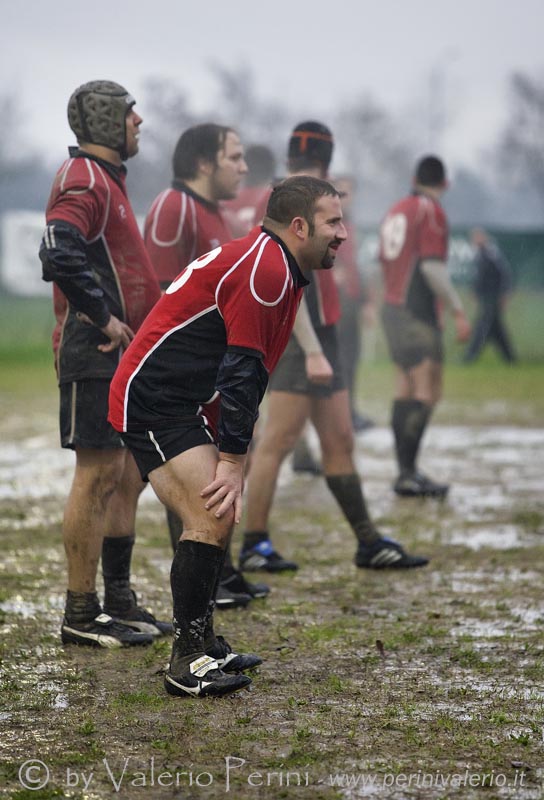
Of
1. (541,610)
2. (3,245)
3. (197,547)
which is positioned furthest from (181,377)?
(3,245)

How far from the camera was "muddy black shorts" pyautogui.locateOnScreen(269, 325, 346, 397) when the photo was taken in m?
6.62

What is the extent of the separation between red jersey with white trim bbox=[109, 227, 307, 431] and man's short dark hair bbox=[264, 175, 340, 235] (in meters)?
0.08

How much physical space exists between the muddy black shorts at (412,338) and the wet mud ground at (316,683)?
156 cm

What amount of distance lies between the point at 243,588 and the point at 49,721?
1.92 m

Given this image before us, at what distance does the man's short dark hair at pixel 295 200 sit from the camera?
4179mm

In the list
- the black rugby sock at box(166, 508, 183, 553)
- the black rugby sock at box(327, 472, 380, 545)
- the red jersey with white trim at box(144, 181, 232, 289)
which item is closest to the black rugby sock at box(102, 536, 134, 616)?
the black rugby sock at box(166, 508, 183, 553)

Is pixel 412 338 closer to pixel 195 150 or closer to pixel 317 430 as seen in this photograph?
pixel 317 430

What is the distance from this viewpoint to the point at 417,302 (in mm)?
9109

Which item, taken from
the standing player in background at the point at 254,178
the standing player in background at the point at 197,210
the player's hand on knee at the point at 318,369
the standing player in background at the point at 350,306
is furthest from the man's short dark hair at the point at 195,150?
the standing player in background at the point at 350,306

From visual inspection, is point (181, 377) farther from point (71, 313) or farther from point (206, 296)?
point (71, 313)

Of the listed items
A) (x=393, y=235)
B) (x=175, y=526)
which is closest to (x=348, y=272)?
(x=393, y=235)

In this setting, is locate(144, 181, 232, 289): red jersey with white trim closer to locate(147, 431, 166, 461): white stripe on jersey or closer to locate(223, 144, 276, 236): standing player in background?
locate(147, 431, 166, 461): white stripe on jersey

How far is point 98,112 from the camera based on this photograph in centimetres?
499

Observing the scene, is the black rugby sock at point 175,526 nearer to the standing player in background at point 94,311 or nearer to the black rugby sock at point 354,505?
the standing player in background at point 94,311
